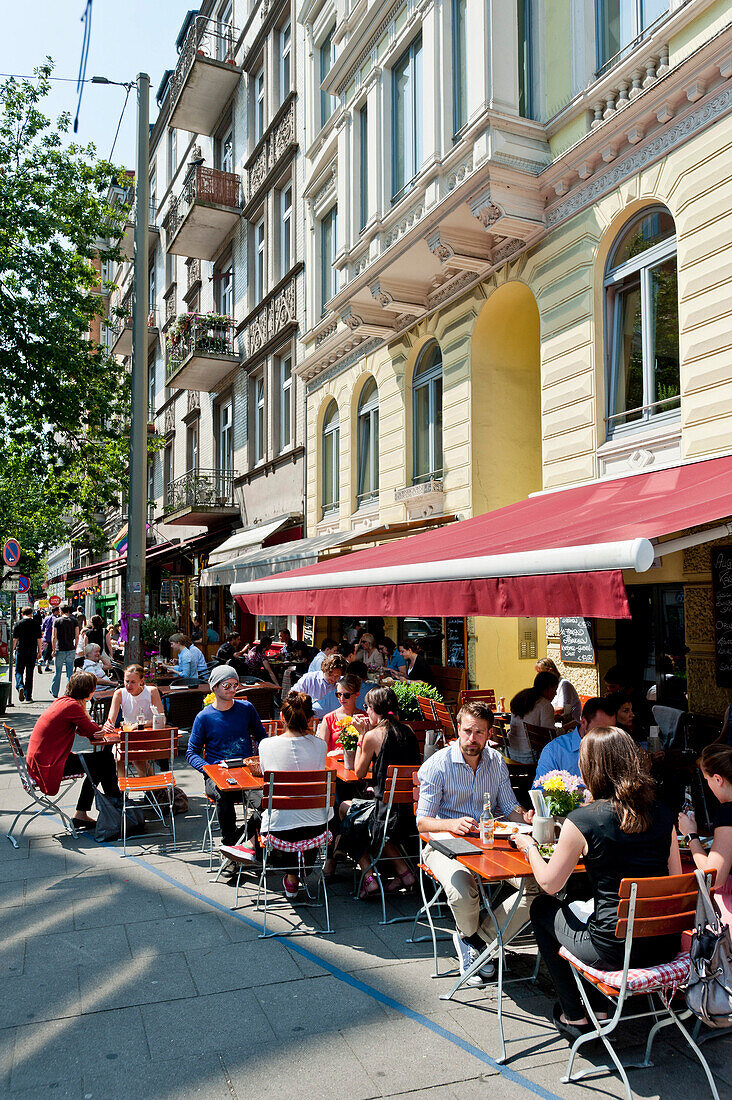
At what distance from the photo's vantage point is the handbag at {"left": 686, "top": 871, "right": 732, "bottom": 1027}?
328 centimetres

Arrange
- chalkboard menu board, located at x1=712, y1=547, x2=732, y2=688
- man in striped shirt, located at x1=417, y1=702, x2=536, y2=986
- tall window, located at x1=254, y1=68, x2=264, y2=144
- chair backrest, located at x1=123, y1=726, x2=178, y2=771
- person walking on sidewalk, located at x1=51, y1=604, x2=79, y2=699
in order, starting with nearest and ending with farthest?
man in striped shirt, located at x1=417, y1=702, x2=536, y2=986 < chair backrest, located at x1=123, y1=726, x2=178, y2=771 < chalkboard menu board, located at x1=712, y1=547, x2=732, y2=688 < person walking on sidewalk, located at x1=51, y1=604, x2=79, y2=699 < tall window, located at x1=254, y1=68, x2=264, y2=144

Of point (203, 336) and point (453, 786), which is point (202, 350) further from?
point (453, 786)

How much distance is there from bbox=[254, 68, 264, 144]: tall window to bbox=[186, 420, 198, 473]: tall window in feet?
29.8

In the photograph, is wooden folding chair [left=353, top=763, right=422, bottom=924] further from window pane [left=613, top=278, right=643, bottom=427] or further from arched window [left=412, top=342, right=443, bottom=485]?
arched window [left=412, top=342, right=443, bottom=485]

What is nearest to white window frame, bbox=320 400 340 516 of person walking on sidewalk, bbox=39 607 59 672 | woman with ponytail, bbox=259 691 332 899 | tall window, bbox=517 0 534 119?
tall window, bbox=517 0 534 119

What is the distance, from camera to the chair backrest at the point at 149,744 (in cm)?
702

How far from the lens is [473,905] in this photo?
14.1 feet

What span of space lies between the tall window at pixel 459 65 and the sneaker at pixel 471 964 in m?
10.3

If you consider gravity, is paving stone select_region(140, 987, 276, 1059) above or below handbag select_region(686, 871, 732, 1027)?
below

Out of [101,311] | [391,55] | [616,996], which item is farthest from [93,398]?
[616,996]

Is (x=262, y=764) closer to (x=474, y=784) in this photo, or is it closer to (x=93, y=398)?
(x=474, y=784)

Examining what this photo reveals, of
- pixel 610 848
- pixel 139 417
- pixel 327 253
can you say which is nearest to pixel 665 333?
pixel 610 848

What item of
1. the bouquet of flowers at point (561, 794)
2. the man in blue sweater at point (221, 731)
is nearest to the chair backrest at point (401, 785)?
the bouquet of flowers at point (561, 794)

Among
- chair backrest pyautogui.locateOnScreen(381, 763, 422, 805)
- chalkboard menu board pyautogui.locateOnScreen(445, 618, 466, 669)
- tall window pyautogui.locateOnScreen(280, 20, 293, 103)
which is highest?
tall window pyautogui.locateOnScreen(280, 20, 293, 103)
